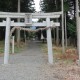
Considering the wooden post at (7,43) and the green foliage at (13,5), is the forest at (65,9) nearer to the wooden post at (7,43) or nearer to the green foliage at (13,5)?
the green foliage at (13,5)

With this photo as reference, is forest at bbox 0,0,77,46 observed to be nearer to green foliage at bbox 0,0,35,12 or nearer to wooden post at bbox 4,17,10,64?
green foliage at bbox 0,0,35,12

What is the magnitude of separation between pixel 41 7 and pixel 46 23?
1421 inches

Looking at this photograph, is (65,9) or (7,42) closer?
(7,42)

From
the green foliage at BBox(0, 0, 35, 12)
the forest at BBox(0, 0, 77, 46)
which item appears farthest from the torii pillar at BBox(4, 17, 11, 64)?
→ the green foliage at BBox(0, 0, 35, 12)

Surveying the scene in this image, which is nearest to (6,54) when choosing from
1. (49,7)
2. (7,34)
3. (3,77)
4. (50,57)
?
(7,34)

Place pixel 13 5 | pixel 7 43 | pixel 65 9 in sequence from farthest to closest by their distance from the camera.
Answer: pixel 13 5 → pixel 65 9 → pixel 7 43

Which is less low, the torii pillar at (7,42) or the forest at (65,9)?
the forest at (65,9)

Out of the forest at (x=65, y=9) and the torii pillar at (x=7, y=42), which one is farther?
the forest at (x=65, y=9)

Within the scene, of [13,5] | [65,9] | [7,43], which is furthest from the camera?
[13,5]

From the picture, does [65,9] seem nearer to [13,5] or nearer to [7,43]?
[13,5]

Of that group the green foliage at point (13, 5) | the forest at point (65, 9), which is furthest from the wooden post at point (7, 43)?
the green foliage at point (13, 5)

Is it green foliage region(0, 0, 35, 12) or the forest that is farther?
green foliage region(0, 0, 35, 12)

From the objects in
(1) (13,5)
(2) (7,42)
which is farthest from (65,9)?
(2) (7,42)

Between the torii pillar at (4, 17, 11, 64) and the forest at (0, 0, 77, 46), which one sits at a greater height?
the forest at (0, 0, 77, 46)
